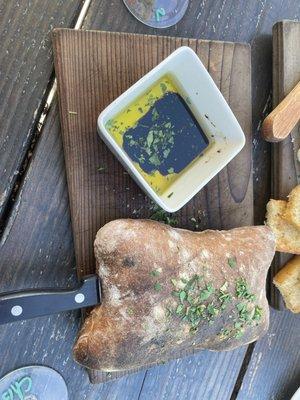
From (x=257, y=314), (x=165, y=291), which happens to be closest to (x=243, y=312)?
(x=257, y=314)

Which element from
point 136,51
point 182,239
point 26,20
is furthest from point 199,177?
point 26,20

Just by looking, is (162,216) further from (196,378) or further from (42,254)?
(196,378)

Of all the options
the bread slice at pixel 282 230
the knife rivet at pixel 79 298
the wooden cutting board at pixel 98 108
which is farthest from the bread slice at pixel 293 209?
the knife rivet at pixel 79 298

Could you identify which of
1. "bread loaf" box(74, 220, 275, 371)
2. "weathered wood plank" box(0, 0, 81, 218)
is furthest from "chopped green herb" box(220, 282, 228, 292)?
"weathered wood plank" box(0, 0, 81, 218)

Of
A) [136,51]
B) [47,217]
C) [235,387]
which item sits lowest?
[235,387]

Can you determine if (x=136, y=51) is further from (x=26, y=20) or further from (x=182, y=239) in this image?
(x=182, y=239)
